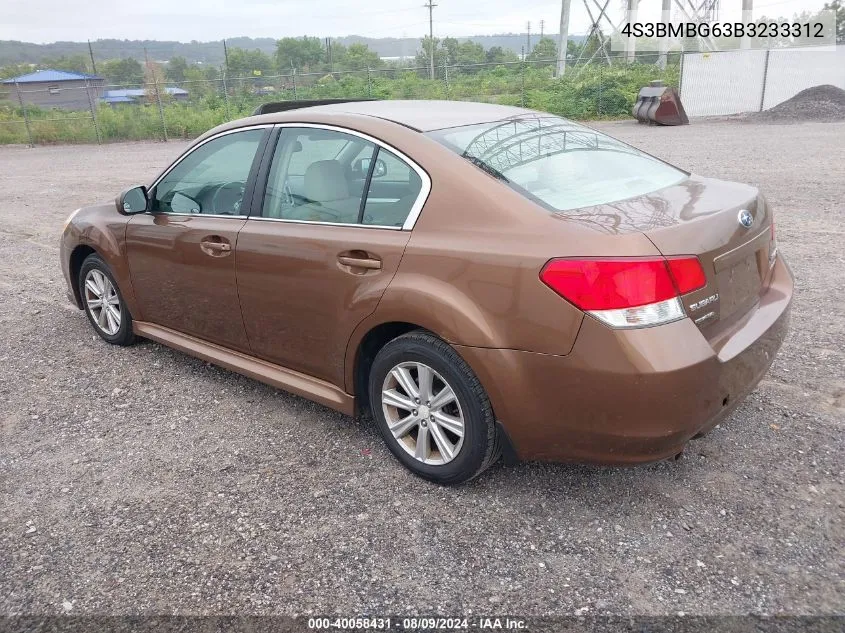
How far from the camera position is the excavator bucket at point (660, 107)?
70.6 ft

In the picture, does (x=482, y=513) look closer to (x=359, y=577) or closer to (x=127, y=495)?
(x=359, y=577)

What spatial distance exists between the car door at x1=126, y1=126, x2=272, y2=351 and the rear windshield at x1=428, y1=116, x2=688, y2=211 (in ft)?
4.06

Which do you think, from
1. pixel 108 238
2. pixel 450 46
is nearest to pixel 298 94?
pixel 108 238

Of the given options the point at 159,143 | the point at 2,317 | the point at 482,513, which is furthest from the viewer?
the point at 159,143

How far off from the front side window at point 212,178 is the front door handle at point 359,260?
87 cm

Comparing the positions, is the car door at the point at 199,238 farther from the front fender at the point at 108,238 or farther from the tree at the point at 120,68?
the tree at the point at 120,68

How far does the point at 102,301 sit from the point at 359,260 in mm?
2778

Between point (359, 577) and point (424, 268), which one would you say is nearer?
point (359, 577)

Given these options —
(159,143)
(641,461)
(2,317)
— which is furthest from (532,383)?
(159,143)

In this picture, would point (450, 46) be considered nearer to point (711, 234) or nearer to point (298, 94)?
point (298, 94)

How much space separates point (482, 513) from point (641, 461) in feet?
2.38

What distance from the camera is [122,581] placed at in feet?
9.07

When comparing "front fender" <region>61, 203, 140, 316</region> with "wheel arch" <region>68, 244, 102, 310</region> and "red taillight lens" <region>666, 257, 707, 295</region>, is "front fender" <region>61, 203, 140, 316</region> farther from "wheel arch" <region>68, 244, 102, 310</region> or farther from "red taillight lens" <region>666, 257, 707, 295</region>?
"red taillight lens" <region>666, 257, 707, 295</region>

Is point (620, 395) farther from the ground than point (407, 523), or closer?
farther from the ground
